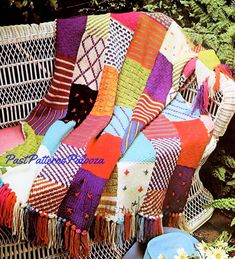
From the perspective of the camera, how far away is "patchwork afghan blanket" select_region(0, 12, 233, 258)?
83.1 inches

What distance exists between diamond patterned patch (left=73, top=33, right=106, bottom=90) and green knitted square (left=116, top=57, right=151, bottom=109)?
0.12m

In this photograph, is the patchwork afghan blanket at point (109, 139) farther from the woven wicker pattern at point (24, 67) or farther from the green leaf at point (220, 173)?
the green leaf at point (220, 173)

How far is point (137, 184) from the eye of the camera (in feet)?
7.20

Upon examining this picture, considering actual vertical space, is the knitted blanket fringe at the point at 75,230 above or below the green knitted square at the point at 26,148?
below

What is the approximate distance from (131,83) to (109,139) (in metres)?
0.40

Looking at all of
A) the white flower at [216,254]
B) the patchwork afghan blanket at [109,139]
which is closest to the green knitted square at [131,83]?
the patchwork afghan blanket at [109,139]

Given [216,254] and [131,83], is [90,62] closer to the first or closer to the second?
[131,83]

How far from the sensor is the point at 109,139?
2.32m

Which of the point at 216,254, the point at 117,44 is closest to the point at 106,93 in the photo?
the point at 117,44

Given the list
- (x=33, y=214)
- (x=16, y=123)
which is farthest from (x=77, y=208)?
(x=16, y=123)

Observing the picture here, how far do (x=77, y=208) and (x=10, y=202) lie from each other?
0.26 metres

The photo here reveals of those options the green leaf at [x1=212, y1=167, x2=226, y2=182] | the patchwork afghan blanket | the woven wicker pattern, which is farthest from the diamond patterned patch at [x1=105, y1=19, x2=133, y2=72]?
the green leaf at [x1=212, y1=167, x2=226, y2=182]

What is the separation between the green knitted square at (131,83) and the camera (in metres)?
2.56

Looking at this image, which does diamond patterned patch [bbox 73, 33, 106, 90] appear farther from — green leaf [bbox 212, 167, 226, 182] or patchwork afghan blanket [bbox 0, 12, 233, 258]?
green leaf [bbox 212, 167, 226, 182]
